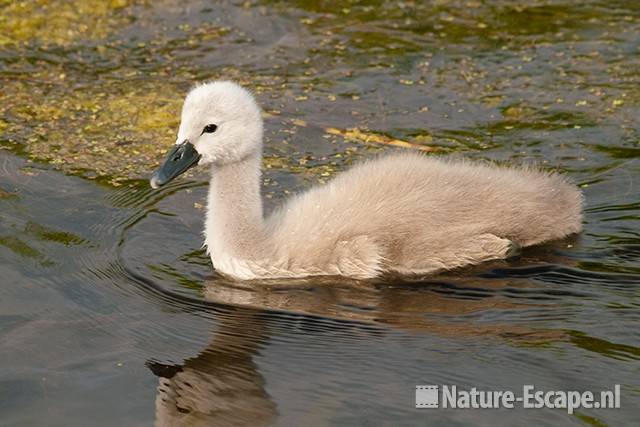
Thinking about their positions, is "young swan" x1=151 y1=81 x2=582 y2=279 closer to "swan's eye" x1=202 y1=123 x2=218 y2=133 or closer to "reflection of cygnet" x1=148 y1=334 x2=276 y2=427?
"swan's eye" x1=202 y1=123 x2=218 y2=133

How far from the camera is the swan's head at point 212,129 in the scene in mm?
5914

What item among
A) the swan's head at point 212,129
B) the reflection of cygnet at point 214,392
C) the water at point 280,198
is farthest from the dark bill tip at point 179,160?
the reflection of cygnet at point 214,392

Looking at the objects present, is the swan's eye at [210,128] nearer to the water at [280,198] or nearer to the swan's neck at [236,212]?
the swan's neck at [236,212]

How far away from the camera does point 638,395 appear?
468 centimetres

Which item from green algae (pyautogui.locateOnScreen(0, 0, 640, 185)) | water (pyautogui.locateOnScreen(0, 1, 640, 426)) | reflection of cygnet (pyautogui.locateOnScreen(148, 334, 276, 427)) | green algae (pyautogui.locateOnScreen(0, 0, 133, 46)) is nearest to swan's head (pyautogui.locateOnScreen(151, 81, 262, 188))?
water (pyautogui.locateOnScreen(0, 1, 640, 426))

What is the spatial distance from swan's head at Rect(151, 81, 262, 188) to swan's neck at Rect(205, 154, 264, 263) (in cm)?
10

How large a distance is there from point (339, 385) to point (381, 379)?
0.58 feet

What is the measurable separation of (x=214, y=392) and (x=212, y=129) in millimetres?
1576

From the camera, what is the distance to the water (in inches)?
192

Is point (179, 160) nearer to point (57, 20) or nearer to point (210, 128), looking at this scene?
point (210, 128)

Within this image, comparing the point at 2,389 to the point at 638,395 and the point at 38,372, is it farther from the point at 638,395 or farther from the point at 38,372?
the point at 638,395

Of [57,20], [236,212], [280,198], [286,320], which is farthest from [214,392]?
[57,20]

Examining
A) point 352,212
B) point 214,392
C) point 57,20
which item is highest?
point 57,20

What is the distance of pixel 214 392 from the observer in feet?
16.0
